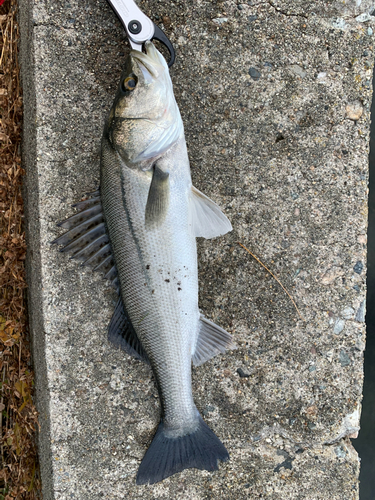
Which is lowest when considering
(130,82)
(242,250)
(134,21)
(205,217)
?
(242,250)

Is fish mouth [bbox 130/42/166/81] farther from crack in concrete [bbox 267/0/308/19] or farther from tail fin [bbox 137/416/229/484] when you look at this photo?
tail fin [bbox 137/416/229/484]

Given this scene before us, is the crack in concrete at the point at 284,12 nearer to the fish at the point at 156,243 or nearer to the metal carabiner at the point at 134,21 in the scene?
the metal carabiner at the point at 134,21

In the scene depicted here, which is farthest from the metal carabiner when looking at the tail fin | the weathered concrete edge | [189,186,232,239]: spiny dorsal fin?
the tail fin

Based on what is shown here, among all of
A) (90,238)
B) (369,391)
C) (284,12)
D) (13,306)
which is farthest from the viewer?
(369,391)

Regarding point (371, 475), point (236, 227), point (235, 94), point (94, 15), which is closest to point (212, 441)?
point (236, 227)

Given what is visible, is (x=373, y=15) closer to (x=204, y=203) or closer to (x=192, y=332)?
(x=204, y=203)

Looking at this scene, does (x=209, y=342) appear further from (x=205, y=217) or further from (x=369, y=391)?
(x=369, y=391)

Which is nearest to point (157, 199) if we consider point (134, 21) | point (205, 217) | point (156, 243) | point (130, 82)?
point (156, 243)
